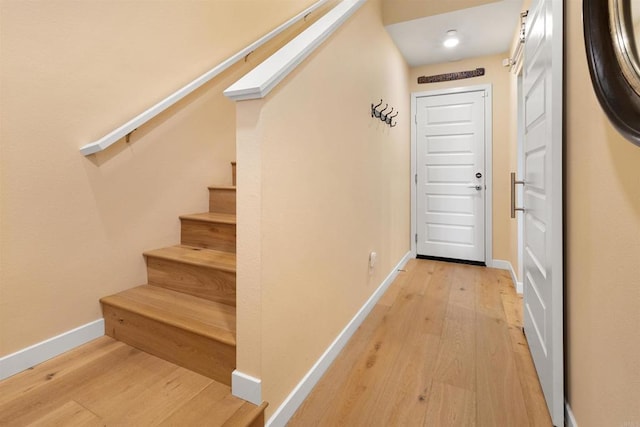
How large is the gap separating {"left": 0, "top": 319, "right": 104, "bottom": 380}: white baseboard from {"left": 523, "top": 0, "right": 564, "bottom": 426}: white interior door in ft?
6.88

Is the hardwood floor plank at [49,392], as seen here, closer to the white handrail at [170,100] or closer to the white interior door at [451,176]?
the white handrail at [170,100]

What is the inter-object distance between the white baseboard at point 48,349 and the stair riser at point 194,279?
345 millimetres

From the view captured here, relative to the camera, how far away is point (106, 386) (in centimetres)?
127

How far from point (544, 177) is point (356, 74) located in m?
1.28

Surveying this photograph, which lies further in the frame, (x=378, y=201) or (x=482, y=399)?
(x=378, y=201)

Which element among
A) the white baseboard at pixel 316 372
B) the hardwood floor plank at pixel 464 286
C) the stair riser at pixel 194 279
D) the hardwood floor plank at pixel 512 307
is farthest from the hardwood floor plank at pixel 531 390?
the stair riser at pixel 194 279

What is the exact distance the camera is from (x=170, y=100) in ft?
6.00

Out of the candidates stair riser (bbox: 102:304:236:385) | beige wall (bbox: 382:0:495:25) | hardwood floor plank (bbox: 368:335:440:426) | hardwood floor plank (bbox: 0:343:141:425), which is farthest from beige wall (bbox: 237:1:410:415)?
hardwood floor plank (bbox: 0:343:141:425)

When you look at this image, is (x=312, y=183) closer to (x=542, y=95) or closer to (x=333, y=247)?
(x=333, y=247)

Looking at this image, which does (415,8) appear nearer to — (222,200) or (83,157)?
(222,200)

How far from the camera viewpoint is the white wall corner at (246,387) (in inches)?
47.1

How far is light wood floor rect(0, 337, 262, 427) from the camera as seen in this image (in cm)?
112

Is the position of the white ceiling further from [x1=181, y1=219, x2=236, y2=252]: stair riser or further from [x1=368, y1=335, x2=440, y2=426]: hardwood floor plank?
[x1=368, y1=335, x2=440, y2=426]: hardwood floor plank

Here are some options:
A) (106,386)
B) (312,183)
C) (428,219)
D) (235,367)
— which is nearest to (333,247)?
(312,183)
